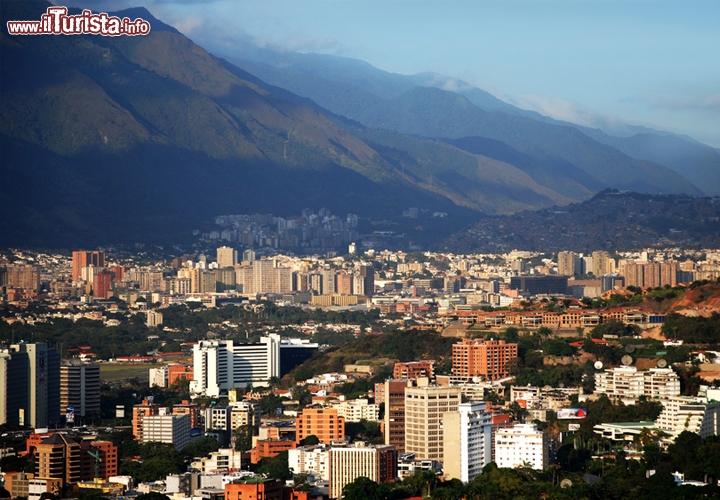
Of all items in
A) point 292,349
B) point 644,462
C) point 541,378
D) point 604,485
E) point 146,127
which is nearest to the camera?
point 604,485

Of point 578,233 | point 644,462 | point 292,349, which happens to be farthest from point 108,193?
point 644,462

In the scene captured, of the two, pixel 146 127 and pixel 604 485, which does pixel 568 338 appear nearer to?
pixel 604 485

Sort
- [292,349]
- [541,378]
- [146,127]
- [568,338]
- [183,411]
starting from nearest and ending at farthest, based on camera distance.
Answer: [183,411]
[541,378]
[568,338]
[292,349]
[146,127]

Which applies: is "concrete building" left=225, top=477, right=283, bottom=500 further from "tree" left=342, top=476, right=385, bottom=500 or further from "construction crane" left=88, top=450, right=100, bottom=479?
"construction crane" left=88, top=450, right=100, bottom=479

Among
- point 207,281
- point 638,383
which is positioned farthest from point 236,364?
point 207,281

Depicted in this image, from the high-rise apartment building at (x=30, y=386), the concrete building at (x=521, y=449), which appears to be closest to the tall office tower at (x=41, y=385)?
the high-rise apartment building at (x=30, y=386)

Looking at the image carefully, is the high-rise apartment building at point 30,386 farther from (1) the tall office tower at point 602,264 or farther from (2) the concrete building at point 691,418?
(1) the tall office tower at point 602,264

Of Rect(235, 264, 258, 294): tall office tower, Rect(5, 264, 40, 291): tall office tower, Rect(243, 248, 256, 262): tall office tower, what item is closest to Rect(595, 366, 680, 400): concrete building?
Rect(5, 264, 40, 291): tall office tower
